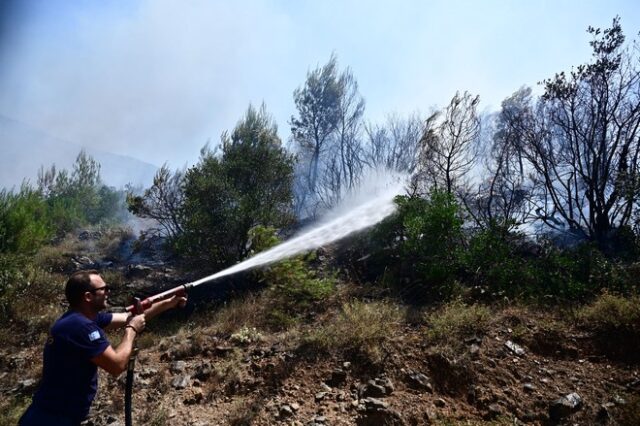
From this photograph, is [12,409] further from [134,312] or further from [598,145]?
[598,145]

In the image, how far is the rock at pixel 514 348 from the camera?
16.5 ft

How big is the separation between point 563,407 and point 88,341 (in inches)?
194

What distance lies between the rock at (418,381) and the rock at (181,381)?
10.5 feet

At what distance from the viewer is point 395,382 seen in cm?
465

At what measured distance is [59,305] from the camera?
9039 mm

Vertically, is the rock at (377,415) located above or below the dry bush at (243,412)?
below

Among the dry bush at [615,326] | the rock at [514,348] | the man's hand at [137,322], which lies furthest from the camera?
the rock at [514,348]

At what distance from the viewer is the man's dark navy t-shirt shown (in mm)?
2625

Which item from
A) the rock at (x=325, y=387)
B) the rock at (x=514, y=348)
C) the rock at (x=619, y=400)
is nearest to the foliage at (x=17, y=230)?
the rock at (x=325, y=387)

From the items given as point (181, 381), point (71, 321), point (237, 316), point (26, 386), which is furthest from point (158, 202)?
point (71, 321)

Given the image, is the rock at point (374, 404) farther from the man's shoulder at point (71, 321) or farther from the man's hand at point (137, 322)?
the man's shoulder at point (71, 321)

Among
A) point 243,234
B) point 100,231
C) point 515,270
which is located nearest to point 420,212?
point 515,270

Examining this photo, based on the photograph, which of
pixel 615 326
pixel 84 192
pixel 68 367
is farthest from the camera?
pixel 84 192

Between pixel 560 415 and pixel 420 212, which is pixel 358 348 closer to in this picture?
pixel 560 415
